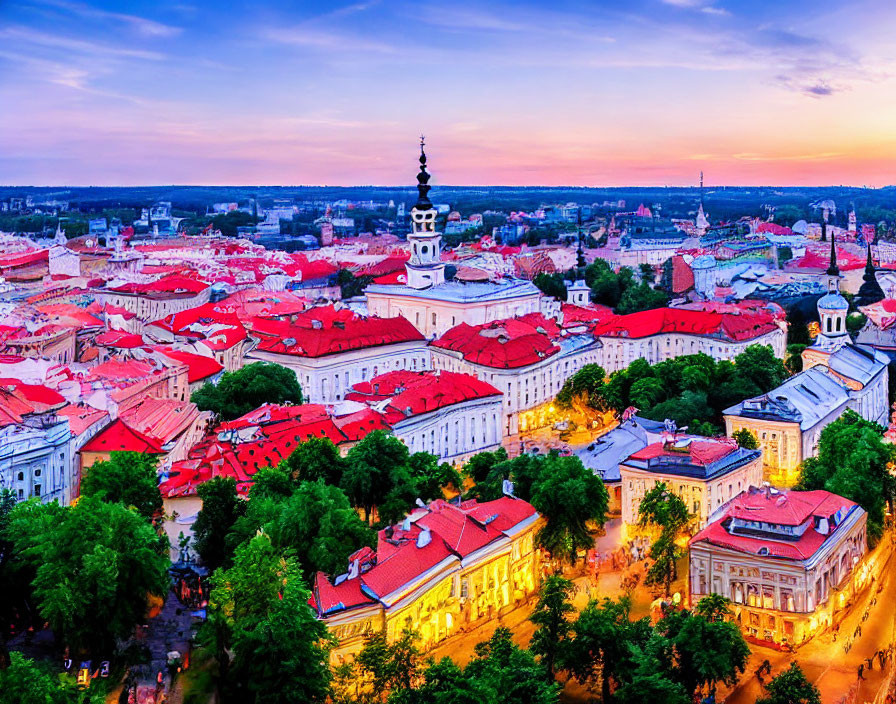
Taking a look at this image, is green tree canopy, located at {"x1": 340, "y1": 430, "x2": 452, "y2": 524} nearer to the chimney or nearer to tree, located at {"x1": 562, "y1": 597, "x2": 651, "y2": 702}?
the chimney

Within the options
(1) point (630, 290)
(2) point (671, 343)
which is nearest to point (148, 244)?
(1) point (630, 290)

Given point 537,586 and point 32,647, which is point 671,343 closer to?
point 537,586

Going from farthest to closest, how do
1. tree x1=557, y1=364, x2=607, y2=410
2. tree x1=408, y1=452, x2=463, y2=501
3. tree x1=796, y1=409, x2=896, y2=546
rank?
tree x1=557, y1=364, x2=607, y2=410 < tree x1=408, y1=452, x2=463, y2=501 < tree x1=796, y1=409, x2=896, y2=546

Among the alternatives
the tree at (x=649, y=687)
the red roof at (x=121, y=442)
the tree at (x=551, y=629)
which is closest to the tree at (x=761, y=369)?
the red roof at (x=121, y=442)

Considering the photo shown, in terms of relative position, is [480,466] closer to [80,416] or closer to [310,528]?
[310,528]

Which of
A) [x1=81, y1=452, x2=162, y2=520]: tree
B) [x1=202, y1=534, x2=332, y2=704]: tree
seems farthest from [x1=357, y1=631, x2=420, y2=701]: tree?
[x1=81, y1=452, x2=162, y2=520]: tree

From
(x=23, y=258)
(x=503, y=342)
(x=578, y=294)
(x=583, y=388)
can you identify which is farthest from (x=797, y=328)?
(x=23, y=258)
